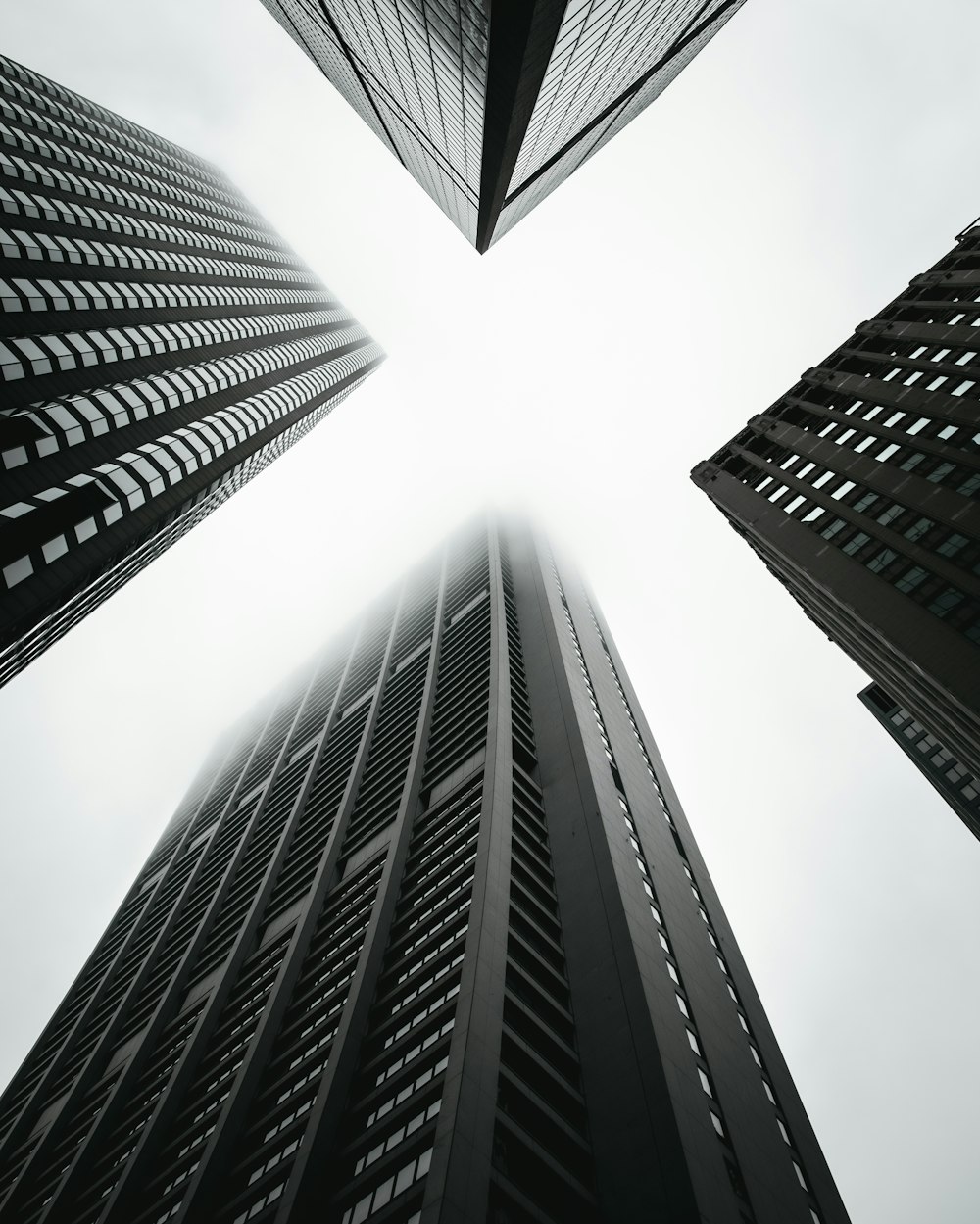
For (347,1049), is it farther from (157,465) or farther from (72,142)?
(72,142)

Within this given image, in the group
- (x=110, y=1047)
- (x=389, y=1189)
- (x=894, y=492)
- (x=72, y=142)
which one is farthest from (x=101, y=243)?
(x=389, y=1189)

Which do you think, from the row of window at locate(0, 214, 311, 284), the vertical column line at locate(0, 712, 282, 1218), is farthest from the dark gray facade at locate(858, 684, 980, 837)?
the row of window at locate(0, 214, 311, 284)

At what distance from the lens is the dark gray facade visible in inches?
3078

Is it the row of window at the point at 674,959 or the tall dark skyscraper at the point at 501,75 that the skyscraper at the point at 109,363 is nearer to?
the tall dark skyscraper at the point at 501,75

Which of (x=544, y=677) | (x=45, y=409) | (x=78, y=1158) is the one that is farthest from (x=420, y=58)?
(x=78, y=1158)

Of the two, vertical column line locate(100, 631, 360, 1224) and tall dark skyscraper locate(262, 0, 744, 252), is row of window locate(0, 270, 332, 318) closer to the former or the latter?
tall dark skyscraper locate(262, 0, 744, 252)

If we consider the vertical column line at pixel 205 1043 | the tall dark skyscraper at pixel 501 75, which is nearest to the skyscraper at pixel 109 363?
the vertical column line at pixel 205 1043

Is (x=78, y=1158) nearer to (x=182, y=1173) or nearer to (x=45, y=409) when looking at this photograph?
(x=182, y=1173)

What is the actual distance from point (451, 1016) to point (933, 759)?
73797 mm

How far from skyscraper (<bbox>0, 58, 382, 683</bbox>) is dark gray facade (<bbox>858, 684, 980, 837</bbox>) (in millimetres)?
64575

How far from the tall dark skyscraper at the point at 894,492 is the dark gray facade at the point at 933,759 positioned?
95.0 feet

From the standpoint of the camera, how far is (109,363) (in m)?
55.2

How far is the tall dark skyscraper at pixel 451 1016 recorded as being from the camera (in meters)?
25.5

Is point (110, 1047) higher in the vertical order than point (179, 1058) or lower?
higher
